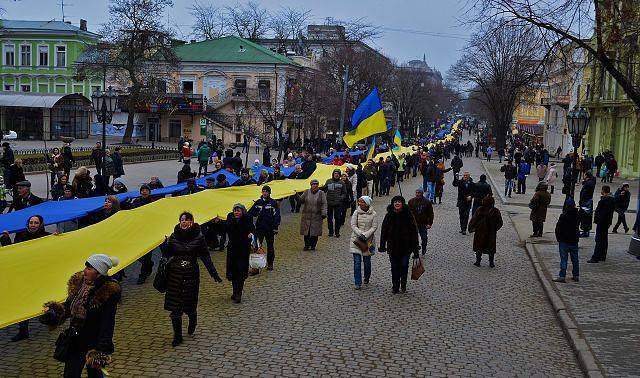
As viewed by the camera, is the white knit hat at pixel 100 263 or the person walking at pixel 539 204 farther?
the person walking at pixel 539 204

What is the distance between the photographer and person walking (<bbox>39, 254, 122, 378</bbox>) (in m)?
6.70

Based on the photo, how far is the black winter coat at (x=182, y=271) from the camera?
9102mm

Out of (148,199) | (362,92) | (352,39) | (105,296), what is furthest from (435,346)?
(352,39)

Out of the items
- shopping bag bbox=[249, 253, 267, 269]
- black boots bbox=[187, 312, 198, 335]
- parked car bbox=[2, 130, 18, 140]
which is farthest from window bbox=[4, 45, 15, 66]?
black boots bbox=[187, 312, 198, 335]

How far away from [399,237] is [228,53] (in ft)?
195

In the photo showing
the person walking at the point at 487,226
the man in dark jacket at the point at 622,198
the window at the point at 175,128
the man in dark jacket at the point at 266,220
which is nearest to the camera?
the man in dark jacket at the point at 266,220

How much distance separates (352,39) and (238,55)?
1097cm

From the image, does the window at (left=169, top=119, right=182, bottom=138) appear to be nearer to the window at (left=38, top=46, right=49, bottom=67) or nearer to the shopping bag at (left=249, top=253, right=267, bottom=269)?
the window at (left=38, top=46, right=49, bottom=67)

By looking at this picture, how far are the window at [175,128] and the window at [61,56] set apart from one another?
13871mm

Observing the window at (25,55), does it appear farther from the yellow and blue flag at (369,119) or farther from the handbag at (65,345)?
the handbag at (65,345)

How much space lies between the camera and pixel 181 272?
9.09m

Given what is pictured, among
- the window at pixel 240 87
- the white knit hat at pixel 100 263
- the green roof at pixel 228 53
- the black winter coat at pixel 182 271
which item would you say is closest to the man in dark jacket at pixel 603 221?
the black winter coat at pixel 182 271

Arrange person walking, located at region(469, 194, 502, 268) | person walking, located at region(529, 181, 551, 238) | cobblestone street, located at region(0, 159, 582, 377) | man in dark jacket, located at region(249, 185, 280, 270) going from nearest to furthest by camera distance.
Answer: cobblestone street, located at region(0, 159, 582, 377) → man in dark jacket, located at region(249, 185, 280, 270) → person walking, located at region(469, 194, 502, 268) → person walking, located at region(529, 181, 551, 238)

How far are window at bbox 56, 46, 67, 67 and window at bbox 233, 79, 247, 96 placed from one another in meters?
17.7
